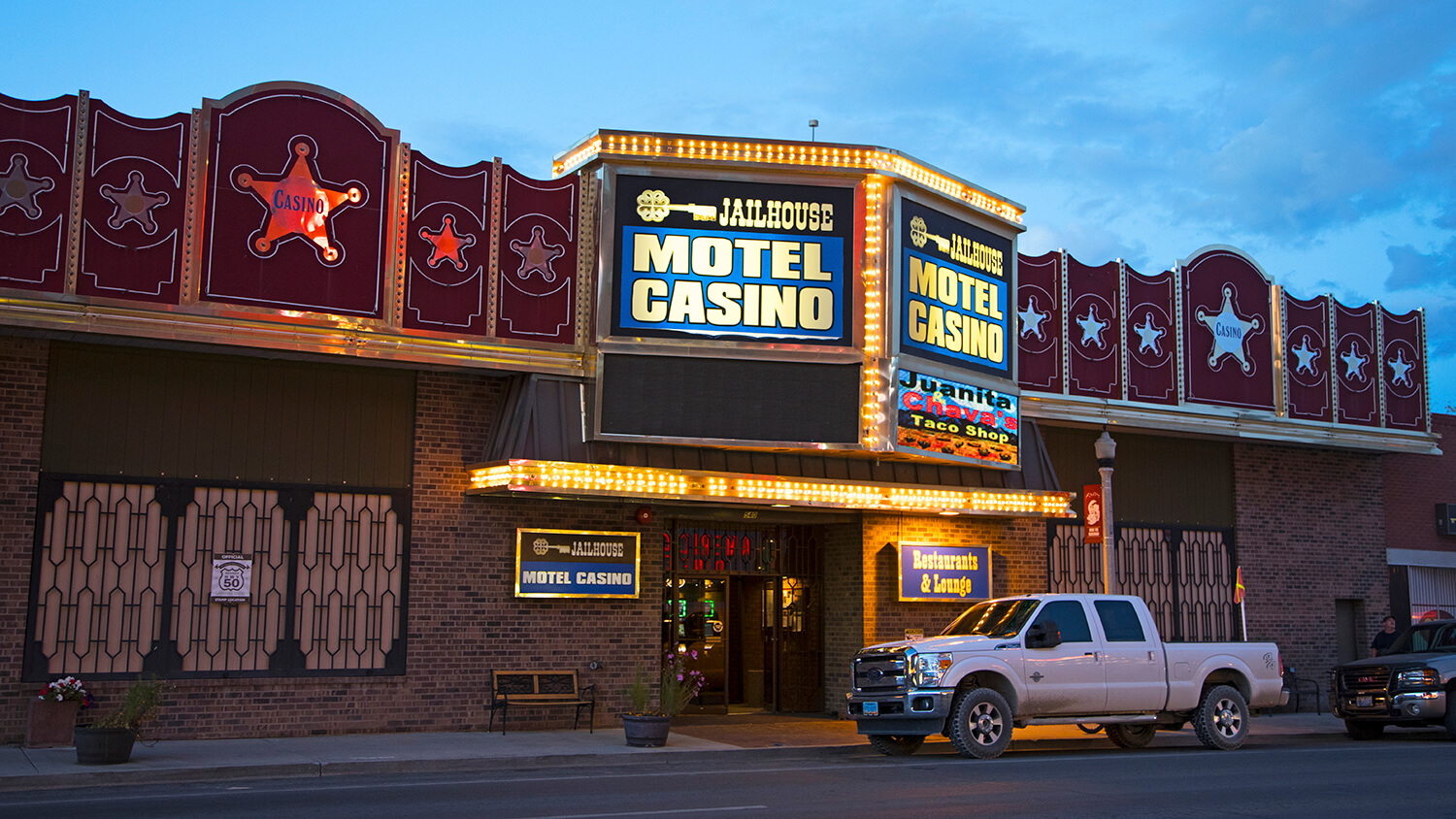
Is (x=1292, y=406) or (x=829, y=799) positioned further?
(x=1292, y=406)

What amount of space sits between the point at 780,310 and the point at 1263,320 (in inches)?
442

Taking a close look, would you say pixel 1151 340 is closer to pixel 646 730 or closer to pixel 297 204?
Answer: pixel 646 730

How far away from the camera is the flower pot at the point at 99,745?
1368 cm

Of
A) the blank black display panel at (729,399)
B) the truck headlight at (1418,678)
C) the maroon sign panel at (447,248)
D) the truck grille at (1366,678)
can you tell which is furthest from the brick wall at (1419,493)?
the maroon sign panel at (447,248)

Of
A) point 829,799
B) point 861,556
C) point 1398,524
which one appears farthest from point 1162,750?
point 1398,524

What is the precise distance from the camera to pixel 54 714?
15391 millimetres

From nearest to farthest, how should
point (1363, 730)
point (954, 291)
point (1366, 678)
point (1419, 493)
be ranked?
point (1366, 678) < point (1363, 730) < point (954, 291) < point (1419, 493)

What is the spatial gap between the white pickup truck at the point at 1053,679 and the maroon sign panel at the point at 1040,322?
598 centimetres

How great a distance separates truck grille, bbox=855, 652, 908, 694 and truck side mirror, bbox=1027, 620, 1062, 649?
1615 millimetres

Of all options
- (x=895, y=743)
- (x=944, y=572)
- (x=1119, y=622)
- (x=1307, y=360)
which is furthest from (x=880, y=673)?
(x=1307, y=360)

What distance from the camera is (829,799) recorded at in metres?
11.7

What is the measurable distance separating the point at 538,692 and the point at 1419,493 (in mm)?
19501

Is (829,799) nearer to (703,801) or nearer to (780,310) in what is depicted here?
(703,801)

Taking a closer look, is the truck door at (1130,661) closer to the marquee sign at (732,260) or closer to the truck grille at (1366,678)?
the truck grille at (1366,678)
